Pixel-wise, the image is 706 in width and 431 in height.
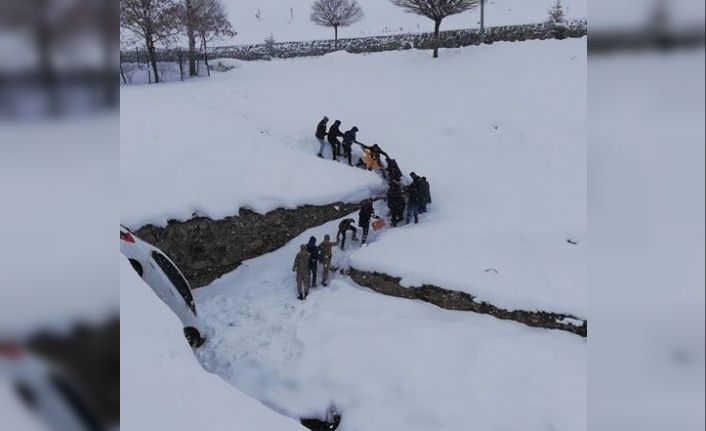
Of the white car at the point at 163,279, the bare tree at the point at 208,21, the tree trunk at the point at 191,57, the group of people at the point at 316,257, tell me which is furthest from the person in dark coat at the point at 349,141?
the tree trunk at the point at 191,57

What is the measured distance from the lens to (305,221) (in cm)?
1255

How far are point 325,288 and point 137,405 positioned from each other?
6.80 metres

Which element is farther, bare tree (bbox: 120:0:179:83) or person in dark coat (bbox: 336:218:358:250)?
bare tree (bbox: 120:0:179:83)

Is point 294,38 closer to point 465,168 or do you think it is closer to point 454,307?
point 465,168

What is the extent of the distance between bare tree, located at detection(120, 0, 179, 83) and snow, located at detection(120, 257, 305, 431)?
58.5ft

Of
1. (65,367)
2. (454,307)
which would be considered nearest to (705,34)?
(65,367)

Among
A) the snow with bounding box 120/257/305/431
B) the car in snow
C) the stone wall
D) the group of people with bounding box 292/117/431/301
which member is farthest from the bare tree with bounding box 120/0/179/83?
the car in snow

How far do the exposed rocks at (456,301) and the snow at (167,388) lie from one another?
5.17 metres

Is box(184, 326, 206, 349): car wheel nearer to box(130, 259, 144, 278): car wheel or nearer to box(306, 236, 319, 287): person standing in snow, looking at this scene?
box(130, 259, 144, 278): car wheel

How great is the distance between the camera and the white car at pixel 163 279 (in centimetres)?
794

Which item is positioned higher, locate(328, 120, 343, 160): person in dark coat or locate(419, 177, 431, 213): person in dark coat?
locate(328, 120, 343, 160): person in dark coat

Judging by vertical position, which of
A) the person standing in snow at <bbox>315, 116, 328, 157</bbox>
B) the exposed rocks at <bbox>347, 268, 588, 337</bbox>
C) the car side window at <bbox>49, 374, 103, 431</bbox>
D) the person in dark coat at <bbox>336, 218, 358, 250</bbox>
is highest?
the person standing in snow at <bbox>315, 116, 328, 157</bbox>

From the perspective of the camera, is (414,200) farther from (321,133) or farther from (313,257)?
(321,133)

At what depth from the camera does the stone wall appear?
992 inches
